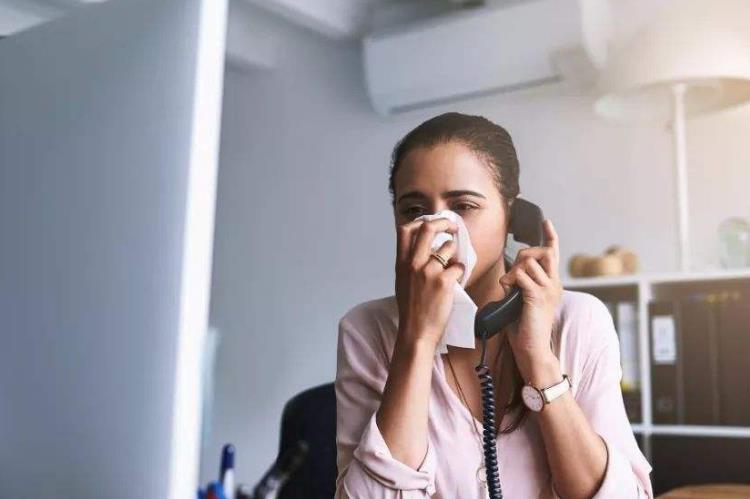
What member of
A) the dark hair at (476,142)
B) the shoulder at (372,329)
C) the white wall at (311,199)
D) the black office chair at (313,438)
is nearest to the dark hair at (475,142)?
the dark hair at (476,142)

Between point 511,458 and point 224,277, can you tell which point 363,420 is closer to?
point 511,458

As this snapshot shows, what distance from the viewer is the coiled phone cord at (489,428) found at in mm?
713

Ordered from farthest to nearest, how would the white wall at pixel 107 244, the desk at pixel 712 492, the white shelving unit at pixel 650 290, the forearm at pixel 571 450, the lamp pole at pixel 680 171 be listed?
the lamp pole at pixel 680 171 < the white shelving unit at pixel 650 290 < the desk at pixel 712 492 < the forearm at pixel 571 450 < the white wall at pixel 107 244

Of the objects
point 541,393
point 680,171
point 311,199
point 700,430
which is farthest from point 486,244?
point 680,171

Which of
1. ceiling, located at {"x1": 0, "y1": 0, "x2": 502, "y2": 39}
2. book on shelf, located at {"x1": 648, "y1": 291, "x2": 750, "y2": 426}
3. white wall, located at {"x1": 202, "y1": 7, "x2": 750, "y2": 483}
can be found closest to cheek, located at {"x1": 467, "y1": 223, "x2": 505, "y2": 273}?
white wall, located at {"x1": 202, "y1": 7, "x2": 750, "y2": 483}

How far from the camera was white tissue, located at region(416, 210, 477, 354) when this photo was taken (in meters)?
0.72

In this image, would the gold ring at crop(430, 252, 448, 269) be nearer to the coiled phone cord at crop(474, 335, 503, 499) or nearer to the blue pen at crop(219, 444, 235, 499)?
the coiled phone cord at crop(474, 335, 503, 499)

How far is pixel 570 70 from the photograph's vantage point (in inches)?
72.1

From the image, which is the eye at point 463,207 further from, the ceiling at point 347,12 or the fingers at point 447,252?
the ceiling at point 347,12

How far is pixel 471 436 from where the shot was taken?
2.43 ft

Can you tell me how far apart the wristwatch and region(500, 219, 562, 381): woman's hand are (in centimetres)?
1

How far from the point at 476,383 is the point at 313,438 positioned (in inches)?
14.1

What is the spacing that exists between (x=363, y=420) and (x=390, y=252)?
0.18m

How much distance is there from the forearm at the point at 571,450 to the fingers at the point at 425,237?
0.56 feet
